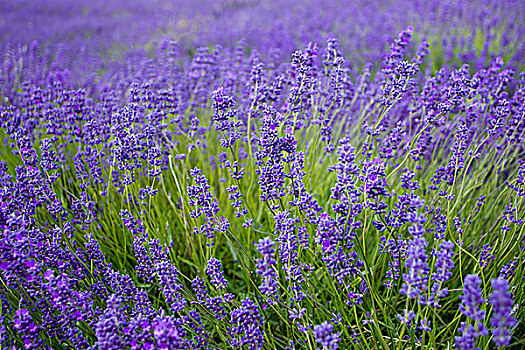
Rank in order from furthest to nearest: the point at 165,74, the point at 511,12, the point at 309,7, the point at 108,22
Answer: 1. the point at 108,22
2. the point at 309,7
3. the point at 511,12
4. the point at 165,74

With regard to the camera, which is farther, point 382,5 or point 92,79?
point 382,5

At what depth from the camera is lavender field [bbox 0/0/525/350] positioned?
138 cm

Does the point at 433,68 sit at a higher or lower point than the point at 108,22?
lower

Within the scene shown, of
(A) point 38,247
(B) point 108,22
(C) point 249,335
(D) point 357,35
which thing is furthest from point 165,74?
(B) point 108,22

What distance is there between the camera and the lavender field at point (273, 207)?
138 centimetres

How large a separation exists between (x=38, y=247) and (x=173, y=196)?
1.18 m

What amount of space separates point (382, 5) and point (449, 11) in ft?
6.48

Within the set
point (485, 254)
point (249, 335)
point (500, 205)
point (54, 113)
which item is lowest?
point (500, 205)

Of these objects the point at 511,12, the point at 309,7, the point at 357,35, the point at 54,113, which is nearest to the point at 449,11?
the point at 511,12

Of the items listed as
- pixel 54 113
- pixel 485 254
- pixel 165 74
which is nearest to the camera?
pixel 485 254

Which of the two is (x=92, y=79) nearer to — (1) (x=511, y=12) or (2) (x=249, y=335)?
(2) (x=249, y=335)

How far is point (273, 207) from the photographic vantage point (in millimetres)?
1749

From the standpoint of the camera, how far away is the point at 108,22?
32.2 feet

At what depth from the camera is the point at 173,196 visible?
272cm
